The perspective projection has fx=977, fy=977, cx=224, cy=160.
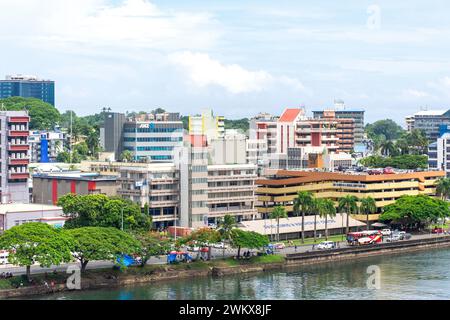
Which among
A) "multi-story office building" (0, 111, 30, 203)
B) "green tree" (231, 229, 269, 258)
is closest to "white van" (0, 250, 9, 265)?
"green tree" (231, 229, 269, 258)

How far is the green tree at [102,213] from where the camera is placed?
236 ft

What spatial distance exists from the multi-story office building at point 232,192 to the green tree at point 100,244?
73.5ft

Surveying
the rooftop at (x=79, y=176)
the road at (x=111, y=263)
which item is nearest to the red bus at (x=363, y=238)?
the road at (x=111, y=263)

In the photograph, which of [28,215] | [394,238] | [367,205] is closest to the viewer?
[28,215]

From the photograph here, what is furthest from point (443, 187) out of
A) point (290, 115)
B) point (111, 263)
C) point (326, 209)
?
point (111, 263)

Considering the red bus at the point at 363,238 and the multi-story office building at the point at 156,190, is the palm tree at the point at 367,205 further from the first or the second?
the multi-story office building at the point at 156,190

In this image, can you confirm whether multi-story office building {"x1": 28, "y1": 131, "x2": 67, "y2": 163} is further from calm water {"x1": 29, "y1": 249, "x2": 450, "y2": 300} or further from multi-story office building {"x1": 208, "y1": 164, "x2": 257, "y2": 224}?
calm water {"x1": 29, "y1": 249, "x2": 450, "y2": 300}

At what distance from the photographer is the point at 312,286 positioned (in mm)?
63125

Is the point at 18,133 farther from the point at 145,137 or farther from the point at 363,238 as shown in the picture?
the point at 145,137

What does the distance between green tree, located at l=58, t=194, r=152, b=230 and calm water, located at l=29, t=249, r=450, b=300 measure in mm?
9554

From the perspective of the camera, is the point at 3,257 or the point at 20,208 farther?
the point at 20,208

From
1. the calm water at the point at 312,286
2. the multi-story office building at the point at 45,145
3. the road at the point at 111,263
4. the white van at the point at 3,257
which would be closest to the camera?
the calm water at the point at 312,286

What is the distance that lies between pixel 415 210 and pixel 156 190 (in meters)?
24.5
